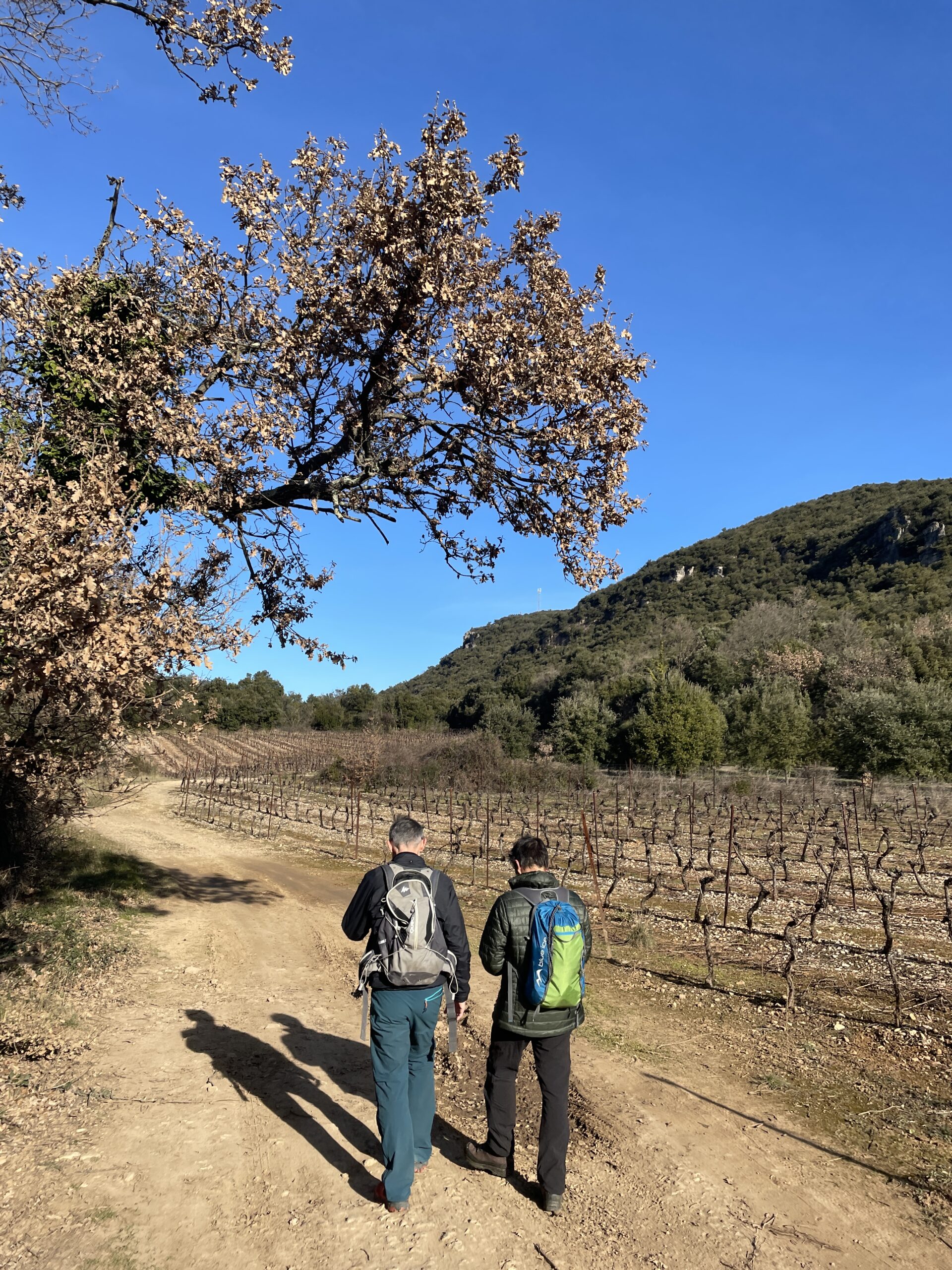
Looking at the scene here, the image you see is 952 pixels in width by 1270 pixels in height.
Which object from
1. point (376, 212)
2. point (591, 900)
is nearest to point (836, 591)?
point (591, 900)

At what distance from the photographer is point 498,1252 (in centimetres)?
317

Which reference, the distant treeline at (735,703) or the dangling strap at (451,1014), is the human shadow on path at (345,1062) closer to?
the dangling strap at (451,1014)

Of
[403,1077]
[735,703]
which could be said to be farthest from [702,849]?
[735,703]

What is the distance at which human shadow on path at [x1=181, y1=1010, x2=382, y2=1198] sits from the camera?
3.94 m

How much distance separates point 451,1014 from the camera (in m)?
3.76

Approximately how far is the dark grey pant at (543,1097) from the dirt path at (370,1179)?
17 cm

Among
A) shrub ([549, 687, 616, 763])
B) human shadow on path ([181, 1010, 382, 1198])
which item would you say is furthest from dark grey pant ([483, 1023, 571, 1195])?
shrub ([549, 687, 616, 763])

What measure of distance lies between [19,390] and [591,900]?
10.1 metres

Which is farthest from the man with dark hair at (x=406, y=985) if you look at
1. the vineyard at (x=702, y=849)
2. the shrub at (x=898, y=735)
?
the shrub at (x=898, y=735)

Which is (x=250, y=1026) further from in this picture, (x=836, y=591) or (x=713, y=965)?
(x=836, y=591)

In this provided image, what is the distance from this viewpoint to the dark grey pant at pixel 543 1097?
355 cm

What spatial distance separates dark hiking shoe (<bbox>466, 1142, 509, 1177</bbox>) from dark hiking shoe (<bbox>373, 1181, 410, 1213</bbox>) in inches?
17.7

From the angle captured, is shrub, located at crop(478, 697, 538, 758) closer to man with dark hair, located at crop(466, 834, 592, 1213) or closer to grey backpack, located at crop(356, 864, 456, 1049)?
man with dark hair, located at crop(466, 834, 592, 1213)

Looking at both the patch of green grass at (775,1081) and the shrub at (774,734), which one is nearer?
the patch of green grass at (775,1081)
